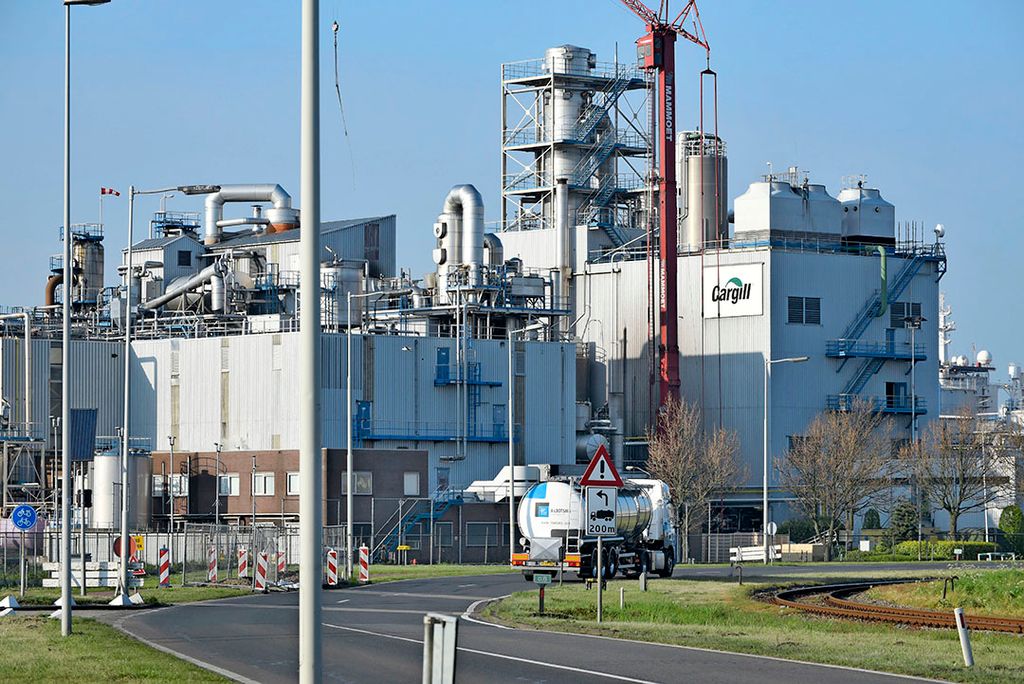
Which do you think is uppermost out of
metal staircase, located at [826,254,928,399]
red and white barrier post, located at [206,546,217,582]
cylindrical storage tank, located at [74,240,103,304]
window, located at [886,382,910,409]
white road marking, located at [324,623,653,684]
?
cylindrical storage tank, located at [74,240,103,304]

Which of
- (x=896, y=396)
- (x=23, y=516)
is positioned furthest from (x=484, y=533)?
(x=23, y=516)

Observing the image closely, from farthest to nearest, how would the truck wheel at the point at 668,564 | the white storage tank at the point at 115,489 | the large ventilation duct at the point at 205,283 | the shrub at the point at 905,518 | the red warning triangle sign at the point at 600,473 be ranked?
the large ventilation duct at the point at 205,283
the shrub at the point at 905,518
the white storage tank at the point at 115,489
the truck wheel at the point at 668,564
the red warning triangle sign at the point at 600,473

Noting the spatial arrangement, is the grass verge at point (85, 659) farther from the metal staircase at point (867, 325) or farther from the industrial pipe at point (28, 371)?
the metal staircase at point (867, 325)

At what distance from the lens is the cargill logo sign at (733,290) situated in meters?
104

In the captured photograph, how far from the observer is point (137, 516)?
8781cm

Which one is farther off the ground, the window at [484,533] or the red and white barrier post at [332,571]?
the red and white barrier post at [332,571]

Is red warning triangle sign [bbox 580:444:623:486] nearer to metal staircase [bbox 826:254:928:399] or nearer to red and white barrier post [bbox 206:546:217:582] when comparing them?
red and white barrier post [bbox 206:546:217:582]

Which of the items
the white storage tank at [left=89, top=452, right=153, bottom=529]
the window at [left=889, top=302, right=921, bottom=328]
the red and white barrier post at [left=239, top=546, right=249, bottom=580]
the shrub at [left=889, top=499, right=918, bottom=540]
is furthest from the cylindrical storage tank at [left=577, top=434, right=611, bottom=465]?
the red and white barrier post at [left=239, top=546, right=249, bottom=580]

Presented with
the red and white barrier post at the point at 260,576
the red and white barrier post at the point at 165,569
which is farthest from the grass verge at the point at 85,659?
the red and white barrier post at the point at 165,569

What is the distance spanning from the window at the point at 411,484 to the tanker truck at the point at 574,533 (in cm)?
3511

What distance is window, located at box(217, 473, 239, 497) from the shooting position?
89.9 metres

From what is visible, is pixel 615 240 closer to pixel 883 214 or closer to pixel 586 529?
pixel 883 214

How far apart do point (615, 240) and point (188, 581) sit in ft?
202

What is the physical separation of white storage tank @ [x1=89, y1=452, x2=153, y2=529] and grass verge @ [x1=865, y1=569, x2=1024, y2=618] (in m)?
48.3
